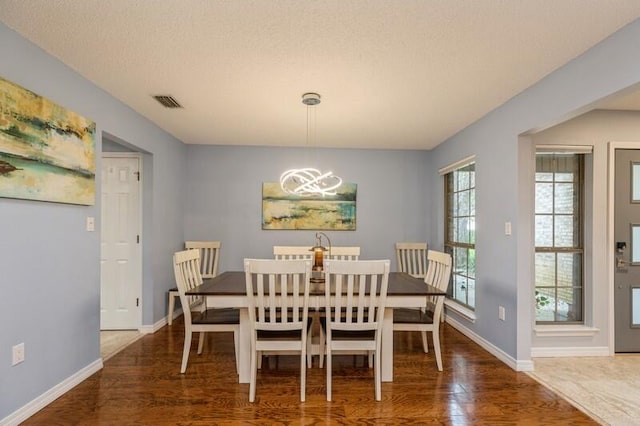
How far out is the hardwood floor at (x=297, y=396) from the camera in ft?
7.18

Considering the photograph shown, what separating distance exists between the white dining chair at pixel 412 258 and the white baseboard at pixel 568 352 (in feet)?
5.73

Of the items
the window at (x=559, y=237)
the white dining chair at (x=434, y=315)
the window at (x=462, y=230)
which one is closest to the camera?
the white dining chair at (x=434, y=315)

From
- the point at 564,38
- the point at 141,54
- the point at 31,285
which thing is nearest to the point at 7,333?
the point at 31,285

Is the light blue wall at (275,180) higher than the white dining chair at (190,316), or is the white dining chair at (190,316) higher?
the light blue wall at (275,180)

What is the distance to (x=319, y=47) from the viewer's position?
7.14 feet

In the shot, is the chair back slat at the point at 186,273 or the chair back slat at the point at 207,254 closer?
the chair back slat at the point at 186,273

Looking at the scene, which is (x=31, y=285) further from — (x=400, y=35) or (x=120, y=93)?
(x=400, y=35)

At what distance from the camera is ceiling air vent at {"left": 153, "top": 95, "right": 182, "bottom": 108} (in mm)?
3087

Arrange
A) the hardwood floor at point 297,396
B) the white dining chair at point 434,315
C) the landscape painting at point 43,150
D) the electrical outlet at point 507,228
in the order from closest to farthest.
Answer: the landscape painting at point 43,150 < the hardwood floor at point 297,396 < the white dining chair at point 434,315 < the electrical outlet at point 507,228

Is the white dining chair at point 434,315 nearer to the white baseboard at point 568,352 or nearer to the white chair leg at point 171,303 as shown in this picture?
the white baseboard at point 568,352

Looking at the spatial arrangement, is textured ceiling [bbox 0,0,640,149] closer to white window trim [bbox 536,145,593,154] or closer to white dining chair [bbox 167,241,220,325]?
white window trim [bbox 536,145,593,154]

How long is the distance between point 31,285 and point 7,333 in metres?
0.29

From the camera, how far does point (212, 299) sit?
2.54 m

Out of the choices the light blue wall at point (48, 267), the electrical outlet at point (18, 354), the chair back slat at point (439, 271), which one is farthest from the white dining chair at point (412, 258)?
the electrical outlet at point (18, 354)
